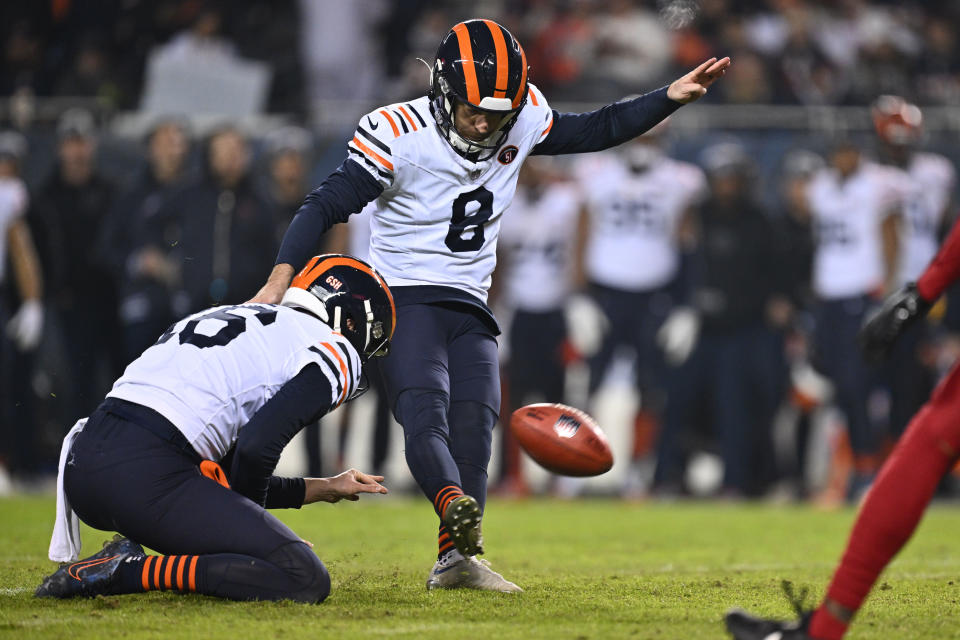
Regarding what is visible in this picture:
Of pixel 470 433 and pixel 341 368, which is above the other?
pixel 341 368

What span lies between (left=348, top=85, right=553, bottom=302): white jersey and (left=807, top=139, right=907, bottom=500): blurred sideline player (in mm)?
4524

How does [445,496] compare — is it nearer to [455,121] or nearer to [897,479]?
[455,121]

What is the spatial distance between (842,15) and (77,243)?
25.4ft

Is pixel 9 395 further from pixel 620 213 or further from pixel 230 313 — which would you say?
pixel 230 313

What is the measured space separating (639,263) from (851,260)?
1.39m

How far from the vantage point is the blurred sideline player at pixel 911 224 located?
28.5 feet

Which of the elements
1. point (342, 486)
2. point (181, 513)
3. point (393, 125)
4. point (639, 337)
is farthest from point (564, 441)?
point (639, 337)

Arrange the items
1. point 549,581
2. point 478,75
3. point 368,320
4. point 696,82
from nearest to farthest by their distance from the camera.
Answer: point 368,320 < point 478,75 < point 696,82 < point 549,581

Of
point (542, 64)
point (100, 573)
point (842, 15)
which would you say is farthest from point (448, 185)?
point (842, 15)

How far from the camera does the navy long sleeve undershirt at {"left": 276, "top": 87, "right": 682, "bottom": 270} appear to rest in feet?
14.1

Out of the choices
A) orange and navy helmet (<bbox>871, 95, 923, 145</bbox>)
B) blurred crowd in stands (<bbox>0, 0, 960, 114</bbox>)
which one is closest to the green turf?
orange and navy helmet (<bbox>871, 95, 923, 145</bbox>)

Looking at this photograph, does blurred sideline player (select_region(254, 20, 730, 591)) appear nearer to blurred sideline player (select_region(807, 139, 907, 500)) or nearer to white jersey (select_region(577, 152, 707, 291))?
white jersey (select_region(577, 152, 707, 291))

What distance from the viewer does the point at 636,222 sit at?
8859 millimetres

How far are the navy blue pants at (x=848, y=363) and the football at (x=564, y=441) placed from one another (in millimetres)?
4269
